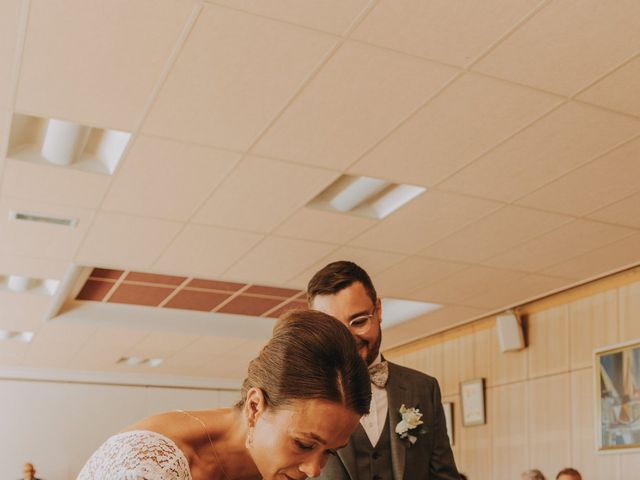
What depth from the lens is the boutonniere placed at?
111 inches

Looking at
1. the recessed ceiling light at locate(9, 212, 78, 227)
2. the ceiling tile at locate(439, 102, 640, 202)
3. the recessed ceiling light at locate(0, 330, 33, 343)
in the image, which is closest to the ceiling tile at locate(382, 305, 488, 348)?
the ceiling tile at locate(439, 102, 640, 202)

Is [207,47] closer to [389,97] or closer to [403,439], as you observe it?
[389,97]

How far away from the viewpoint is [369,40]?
167 inches

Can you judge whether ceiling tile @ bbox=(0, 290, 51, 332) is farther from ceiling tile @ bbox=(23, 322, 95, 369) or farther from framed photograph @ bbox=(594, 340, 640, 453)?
framed photograph @ bbox=(594, 340, 640, 453)

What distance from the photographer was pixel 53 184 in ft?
20.5

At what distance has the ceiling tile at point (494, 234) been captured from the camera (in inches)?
259

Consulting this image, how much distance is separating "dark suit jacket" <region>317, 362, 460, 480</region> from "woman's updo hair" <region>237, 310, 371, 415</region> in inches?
38.7

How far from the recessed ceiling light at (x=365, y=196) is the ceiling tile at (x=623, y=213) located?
4.37 ft

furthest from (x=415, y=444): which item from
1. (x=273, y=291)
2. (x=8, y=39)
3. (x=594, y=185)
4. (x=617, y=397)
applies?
(x=273, y=291)

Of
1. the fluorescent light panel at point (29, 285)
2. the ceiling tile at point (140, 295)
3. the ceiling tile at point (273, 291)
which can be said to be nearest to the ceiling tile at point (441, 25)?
the ceiling tile at point (273, 291)

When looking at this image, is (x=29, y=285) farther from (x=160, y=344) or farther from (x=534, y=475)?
(x=534, y=475)

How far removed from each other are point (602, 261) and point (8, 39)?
16.7 feet

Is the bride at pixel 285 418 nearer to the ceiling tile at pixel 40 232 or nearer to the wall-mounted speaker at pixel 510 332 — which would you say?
the ceiling tile at pixel 40 232

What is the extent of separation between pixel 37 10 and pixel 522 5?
85.0 inches
